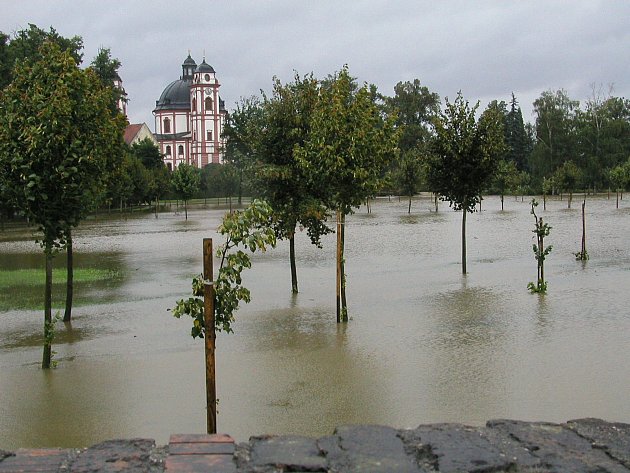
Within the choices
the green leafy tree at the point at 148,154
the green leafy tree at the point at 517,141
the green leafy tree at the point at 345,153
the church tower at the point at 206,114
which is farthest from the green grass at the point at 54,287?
the church tower at the point at 206,114

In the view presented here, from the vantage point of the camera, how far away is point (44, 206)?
10219mm

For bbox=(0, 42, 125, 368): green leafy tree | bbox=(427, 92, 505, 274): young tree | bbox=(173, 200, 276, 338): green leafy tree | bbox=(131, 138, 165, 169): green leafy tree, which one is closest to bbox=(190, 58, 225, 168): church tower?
→ bbox=(131, 138, 165, 169): green leafy tree

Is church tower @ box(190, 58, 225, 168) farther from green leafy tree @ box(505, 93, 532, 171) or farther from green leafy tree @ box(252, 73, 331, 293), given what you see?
green leafy tree @ box(252, 73, 331, 293)

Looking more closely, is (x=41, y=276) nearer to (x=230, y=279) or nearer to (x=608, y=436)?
(x=230, y=279)

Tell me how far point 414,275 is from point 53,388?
11.4 m

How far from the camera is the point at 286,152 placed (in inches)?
644

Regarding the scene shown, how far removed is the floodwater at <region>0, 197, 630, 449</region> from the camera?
801 cm

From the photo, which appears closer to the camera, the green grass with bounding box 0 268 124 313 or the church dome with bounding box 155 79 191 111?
the green grass with bounding box 0 268 124 313

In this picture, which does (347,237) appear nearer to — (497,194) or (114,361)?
(114,361)

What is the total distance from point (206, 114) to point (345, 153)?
108477mm

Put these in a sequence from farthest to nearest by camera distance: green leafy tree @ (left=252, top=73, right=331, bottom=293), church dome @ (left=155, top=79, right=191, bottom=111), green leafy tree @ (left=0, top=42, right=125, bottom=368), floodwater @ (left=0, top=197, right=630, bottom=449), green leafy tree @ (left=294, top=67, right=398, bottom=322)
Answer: church dome @ (left=155, top=79, right=191, bottom=111), green leafy tree @ (left=252, top=73, right=331, bottom=293), green leafy tree @ (left=294, top=67, right=398, bottom=322), green leafy tree @ (left=0, top=42, right=125, bottom=368), floodwater @ (left=0, top=197, right=630, bottom=449)

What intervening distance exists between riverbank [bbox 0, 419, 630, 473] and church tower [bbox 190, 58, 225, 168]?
11479 cm

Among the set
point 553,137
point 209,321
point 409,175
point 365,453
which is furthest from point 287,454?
point 553,137

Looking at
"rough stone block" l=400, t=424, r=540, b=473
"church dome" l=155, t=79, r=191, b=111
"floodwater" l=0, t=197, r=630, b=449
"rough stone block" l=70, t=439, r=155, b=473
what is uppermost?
"church dome" l=155, t=79, r=191, b=111
